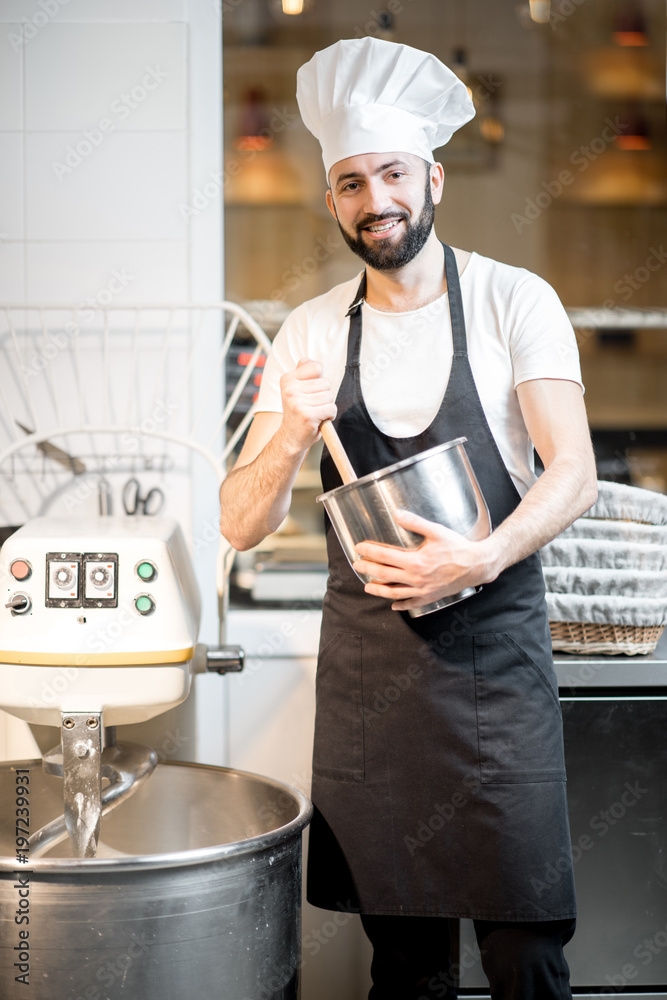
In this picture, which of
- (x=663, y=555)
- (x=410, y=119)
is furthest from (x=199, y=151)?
(x=663, y=555)

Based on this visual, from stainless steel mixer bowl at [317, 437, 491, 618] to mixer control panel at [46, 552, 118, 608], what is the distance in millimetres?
304

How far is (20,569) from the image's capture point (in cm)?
121

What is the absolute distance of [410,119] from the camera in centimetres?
132

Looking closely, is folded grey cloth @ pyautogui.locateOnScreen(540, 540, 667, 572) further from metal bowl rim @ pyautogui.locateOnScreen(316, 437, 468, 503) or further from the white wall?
the white wall

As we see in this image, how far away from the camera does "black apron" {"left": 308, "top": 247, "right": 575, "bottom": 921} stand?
4.07 ft

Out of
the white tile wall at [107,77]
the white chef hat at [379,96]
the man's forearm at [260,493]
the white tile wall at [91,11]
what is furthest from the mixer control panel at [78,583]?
the white tile wall at [91,11]

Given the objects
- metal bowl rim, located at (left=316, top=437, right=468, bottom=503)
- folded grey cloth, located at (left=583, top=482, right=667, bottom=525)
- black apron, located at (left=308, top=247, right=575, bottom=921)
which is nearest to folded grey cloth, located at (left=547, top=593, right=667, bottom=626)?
folded grey cloth, located at (left=583, top=482, right=667, bottom=525)

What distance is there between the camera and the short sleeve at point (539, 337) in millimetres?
1237

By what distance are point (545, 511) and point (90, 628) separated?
58cm

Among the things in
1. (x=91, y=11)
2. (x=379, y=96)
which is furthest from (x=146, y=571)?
(x=91, y=11)

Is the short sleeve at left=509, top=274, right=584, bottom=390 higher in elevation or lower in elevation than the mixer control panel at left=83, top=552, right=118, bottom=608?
higher

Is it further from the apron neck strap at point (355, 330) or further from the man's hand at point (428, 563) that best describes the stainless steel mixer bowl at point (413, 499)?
the apron neck strap at point (355, 330)

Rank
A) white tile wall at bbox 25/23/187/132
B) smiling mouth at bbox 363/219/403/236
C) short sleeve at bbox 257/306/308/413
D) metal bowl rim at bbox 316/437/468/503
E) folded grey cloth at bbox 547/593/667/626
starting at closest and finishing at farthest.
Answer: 1. metal bowl rim at bbox 316/437/468/503
2. smiling mouth at bbox 363/219/403/236
3. short sleeve at bbox 257/306/308/413
4. folded grey cloth at bbox 547/593/667/626
5. white tile wall at bbox 25/23/187/132

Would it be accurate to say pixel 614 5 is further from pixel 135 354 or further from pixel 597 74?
pixel 135 354
